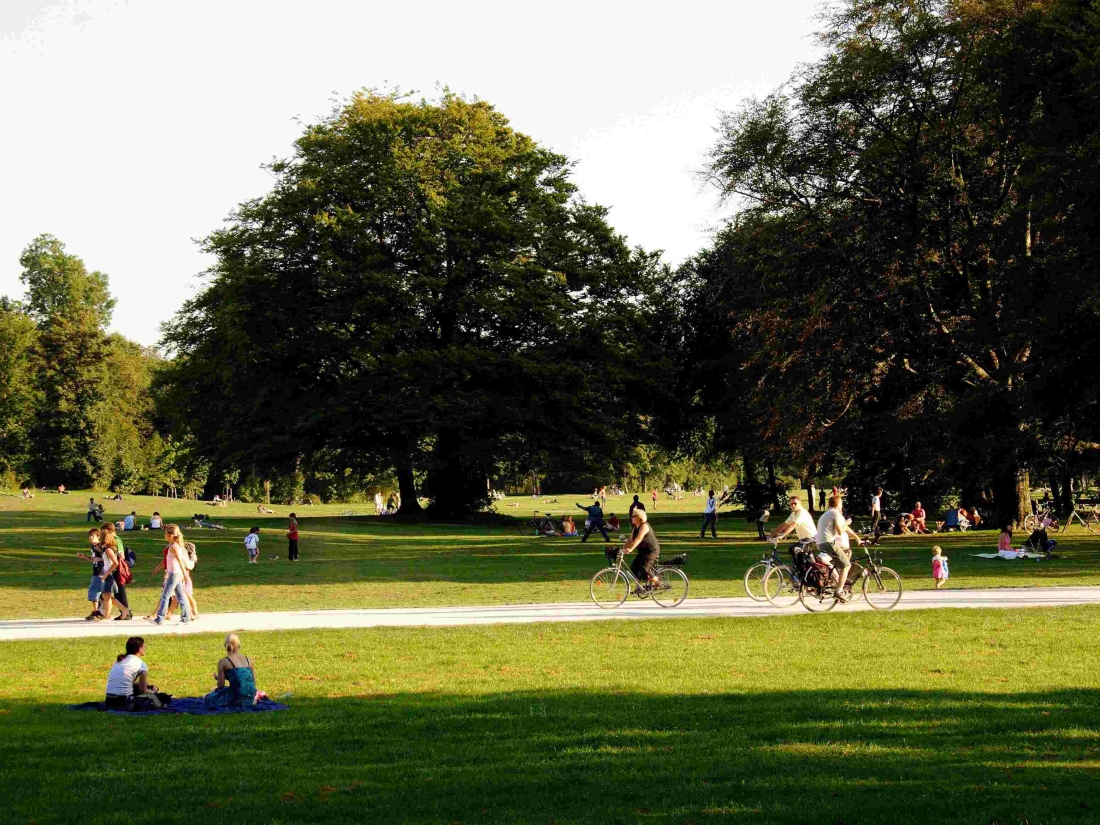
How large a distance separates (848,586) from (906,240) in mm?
21106

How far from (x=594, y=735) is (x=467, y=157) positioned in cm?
4814

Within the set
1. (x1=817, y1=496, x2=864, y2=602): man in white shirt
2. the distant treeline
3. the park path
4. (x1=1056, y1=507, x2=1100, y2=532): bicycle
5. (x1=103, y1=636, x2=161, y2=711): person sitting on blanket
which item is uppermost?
the distant treeline

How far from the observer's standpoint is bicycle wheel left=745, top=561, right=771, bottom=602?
22.0 m

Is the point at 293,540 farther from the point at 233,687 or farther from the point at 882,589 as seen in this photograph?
the point at 233,687

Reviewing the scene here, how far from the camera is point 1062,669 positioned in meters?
14.2

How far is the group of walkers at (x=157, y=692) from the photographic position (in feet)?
41.5

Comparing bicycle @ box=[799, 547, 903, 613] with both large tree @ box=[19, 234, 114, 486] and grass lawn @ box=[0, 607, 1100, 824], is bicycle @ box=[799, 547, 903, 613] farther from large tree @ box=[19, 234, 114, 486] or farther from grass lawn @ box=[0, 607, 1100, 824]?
large tree @ box=[19, 234, 114, 486]

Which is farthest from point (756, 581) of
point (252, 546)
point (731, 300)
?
point (731, 300)

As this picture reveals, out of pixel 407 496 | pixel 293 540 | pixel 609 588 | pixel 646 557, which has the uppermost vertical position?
pixel 407 496

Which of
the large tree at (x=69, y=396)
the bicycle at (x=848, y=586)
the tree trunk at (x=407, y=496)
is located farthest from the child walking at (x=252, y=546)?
the large tree at (x=69, y=396)

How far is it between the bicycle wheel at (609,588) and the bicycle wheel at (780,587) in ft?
8.32

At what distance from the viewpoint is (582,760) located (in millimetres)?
9734

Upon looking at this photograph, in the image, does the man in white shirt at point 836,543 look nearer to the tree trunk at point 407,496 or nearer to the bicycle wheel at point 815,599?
Result: the bicycle wheel at point 815,599

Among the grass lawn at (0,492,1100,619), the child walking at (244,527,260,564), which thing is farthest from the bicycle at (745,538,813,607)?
the child walking at (244,527,260,564)
